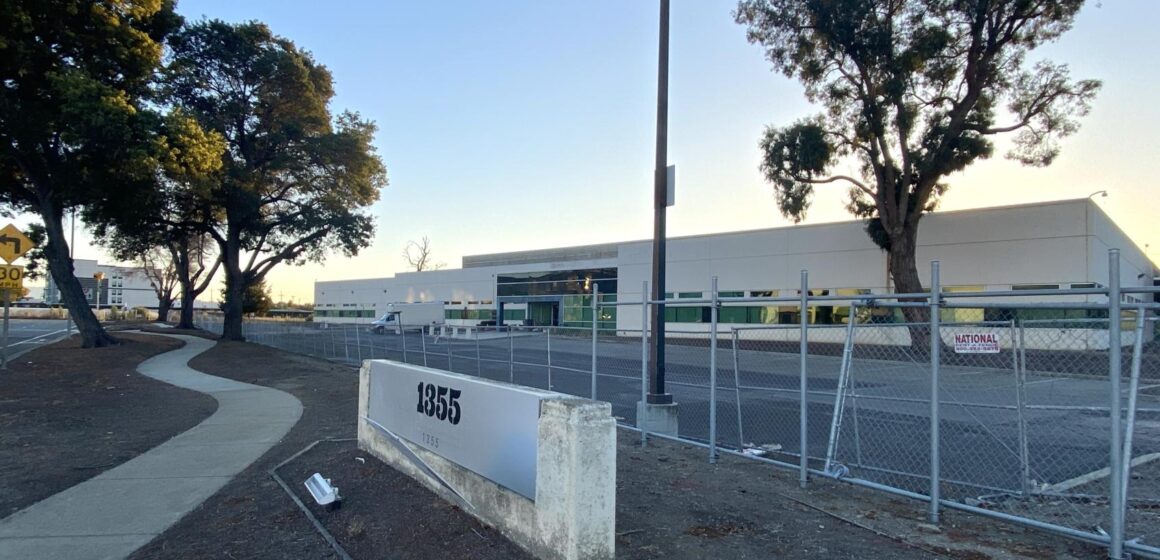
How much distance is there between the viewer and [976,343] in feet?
18.6

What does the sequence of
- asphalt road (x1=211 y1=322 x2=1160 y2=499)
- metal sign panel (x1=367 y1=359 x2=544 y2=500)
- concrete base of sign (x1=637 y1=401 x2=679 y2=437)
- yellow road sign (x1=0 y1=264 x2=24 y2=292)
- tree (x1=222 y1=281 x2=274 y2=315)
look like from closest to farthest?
metal sign panel (x1=367 y1=359 x2=544 y2=500) → asphalt road (x1=211 y1=322 x2=1160 y2=499) → concrete base of sign (x1=637 y1=401 x2=679 y2=437) → yellow road sign (x1=0 y1=264 x2=24 y2=292) → tree (x1=222 y1=281 x2=274 y2=315)

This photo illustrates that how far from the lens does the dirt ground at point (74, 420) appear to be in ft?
24.9

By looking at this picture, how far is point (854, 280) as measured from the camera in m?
34.1

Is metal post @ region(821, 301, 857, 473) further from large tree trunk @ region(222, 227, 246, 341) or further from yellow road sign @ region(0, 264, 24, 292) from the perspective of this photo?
large tree trunk @ region(222, 227, 246, 341)

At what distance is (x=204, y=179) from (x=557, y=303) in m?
33.1

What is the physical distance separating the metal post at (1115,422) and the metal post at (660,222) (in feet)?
18.0

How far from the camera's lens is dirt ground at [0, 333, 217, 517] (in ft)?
24.9

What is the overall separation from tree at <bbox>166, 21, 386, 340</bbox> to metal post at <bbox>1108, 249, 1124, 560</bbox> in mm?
28732

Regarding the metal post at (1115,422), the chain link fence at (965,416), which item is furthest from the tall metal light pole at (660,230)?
the metal post at (1115,422)

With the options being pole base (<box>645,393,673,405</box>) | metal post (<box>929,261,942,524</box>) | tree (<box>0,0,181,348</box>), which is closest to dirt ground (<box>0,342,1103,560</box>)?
metal post (<box>929,261,942,524</box>)

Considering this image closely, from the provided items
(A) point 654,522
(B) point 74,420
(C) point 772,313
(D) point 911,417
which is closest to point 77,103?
(B) point 74,420

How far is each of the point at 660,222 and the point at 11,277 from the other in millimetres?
16558

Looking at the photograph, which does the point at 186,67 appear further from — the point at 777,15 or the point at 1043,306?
the point at 1043,306

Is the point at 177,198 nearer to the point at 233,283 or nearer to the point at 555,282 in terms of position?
the point at 233,283
